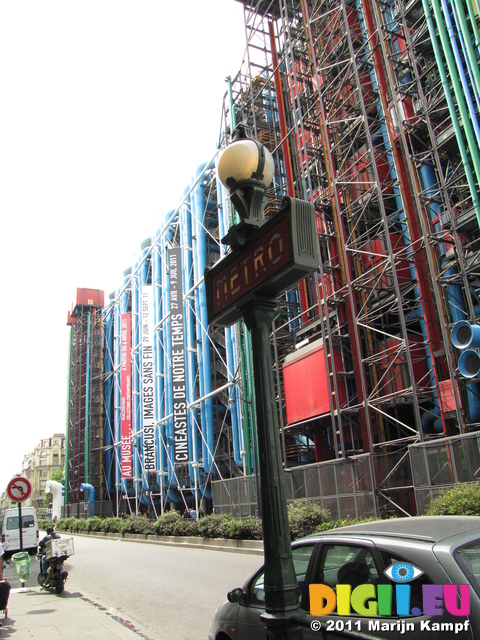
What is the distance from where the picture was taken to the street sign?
10.3 metres

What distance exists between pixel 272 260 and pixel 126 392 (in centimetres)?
4521

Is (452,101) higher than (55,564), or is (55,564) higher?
(452,101)

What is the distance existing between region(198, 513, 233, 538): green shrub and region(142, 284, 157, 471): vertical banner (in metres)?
16.8

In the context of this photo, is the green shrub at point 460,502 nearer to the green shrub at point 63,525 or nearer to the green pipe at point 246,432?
the green pipe at point 246,432

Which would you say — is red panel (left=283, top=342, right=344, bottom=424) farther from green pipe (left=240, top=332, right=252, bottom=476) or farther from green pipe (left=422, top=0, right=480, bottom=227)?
green pipe (left=422, top=0, right=480, bottom=227)

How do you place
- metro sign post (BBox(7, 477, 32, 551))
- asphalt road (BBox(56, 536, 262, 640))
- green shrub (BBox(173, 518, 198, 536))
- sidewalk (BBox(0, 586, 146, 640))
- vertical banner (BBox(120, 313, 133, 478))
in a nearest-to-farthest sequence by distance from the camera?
sidewalk (BBox(0, 586, 146, 640))
asphalt road (BBox(56, 536, 262, 640))
metro sign post (BBox(7, 477, 32, 551))
green shrub (BBox(173, 518, 198, 536))
vertical banner (BBox(120, 313, 133, 478))

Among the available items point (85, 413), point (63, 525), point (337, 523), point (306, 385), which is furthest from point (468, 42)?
point (85, 413)

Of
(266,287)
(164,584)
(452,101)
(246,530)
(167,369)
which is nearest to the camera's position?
(266,287)

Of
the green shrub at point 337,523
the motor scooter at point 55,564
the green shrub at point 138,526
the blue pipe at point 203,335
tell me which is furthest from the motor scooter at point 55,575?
the blue pipe at point 203,335

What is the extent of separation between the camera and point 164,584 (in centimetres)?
1230

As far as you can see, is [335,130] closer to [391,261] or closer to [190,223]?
[391,261]

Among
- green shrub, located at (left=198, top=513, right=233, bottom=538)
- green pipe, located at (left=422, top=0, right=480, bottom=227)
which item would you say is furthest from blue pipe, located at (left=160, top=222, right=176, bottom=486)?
green pipe, located at (left=422, top=0, right=480, bottom=227)

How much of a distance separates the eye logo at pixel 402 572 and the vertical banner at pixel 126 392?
142 feet

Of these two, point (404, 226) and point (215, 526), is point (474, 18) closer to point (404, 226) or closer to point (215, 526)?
point (404, 226)
